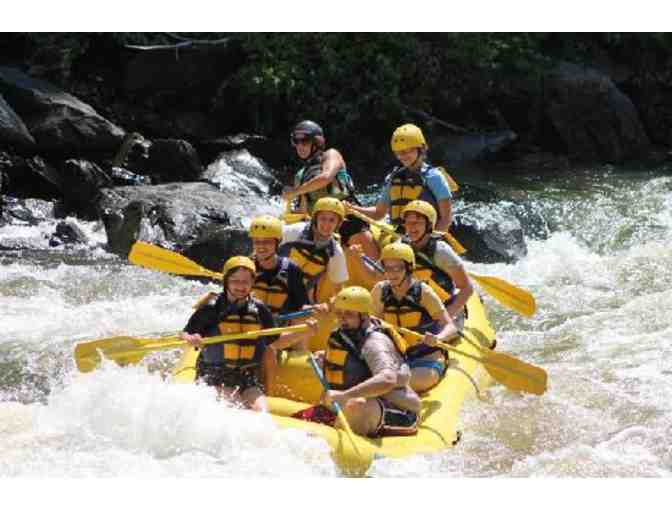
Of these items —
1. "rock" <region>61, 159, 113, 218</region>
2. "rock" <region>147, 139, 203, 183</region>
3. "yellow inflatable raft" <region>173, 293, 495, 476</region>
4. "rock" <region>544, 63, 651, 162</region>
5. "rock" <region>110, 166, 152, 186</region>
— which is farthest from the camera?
"rock" <region>544, 63, 651, 162</region>

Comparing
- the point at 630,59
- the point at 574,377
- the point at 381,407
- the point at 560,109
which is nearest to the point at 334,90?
the point at 560,109

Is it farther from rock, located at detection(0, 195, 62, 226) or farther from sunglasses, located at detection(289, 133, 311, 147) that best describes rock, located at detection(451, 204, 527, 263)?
rock, located at detection(0, 195, 62, 226)

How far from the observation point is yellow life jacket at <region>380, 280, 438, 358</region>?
6469mm

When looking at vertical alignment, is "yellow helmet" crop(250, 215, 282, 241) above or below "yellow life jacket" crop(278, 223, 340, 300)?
above

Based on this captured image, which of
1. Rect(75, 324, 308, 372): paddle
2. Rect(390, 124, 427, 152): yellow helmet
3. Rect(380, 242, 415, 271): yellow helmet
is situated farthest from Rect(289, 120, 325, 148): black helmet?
Rect(75, 324, 308, 372): paddle

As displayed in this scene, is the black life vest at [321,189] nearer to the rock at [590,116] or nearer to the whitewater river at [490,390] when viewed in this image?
the whitewater river at [490,390]

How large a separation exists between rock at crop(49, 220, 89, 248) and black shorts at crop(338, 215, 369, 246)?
3.94m

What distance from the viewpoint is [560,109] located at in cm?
1455

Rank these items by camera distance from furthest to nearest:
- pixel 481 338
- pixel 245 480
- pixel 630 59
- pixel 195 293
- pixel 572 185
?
pixel 630 59 < pixel 572 185 < pixel 195 293 < pixel 481 338 < pixel 245 480

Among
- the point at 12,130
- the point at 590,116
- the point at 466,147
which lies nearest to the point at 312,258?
the point at 12,130

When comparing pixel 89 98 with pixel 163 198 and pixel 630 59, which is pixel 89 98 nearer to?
pixel 163 198

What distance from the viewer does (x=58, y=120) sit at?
12.4 metres

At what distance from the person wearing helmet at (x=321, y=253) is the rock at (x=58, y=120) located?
6066 mm

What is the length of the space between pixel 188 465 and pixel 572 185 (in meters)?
8.60
